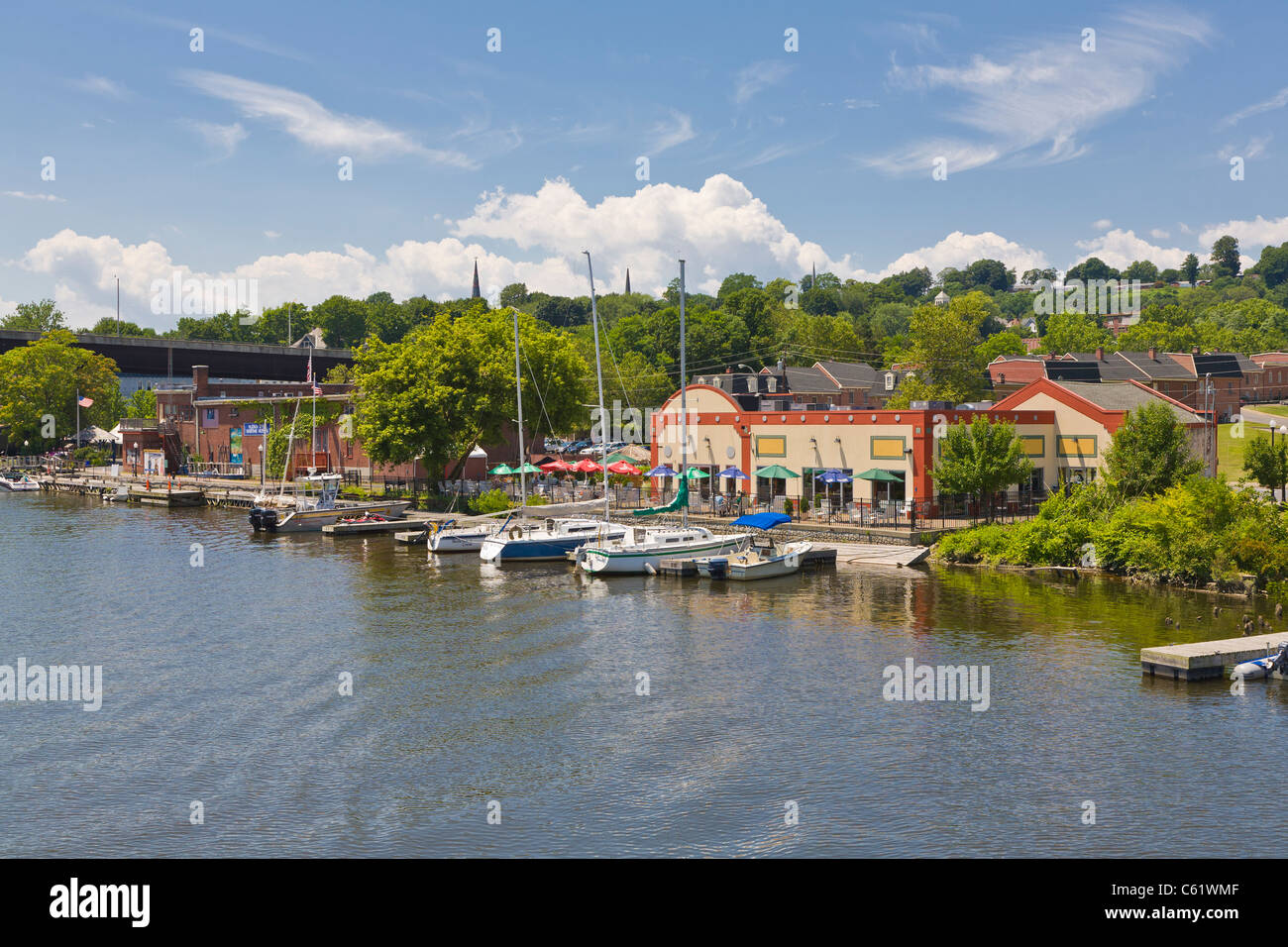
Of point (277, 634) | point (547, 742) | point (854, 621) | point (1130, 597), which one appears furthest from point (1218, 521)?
point (277, 634)

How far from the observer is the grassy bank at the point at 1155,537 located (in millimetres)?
47344

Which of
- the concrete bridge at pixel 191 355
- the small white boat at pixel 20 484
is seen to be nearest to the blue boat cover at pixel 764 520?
the small white boat at pixel 20 484

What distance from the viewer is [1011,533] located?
55.6 metres

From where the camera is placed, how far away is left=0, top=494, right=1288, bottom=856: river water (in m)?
23.0

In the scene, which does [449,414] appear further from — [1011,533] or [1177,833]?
[1177,833]

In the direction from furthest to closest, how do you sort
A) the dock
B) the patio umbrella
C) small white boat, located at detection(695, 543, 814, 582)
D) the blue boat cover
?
the patio umbrella → the blue boat cover → small white boat, located at detection(695, 543, 814, 582) → the dock

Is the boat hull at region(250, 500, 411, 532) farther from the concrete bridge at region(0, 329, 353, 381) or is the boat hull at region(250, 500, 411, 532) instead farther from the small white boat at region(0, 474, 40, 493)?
the concrete bridge at region(0, 329, 353, 381)

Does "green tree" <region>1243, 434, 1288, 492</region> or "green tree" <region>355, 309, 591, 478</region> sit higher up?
"green tree" <region>355, 309, 591, 478</region>

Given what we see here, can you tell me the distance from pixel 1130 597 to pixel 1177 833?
85.2 feet

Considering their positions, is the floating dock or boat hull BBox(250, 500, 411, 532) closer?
the floating dock

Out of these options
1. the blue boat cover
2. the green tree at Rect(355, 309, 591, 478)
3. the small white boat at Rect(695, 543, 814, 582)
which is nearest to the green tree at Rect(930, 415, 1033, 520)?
the blue boat cover

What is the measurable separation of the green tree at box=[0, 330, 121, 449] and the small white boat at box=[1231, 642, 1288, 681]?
148721 millimetres

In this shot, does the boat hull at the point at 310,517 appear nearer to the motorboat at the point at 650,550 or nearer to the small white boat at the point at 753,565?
the motorboat at the point at 650,550

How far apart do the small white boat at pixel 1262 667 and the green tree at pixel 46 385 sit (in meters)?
149
